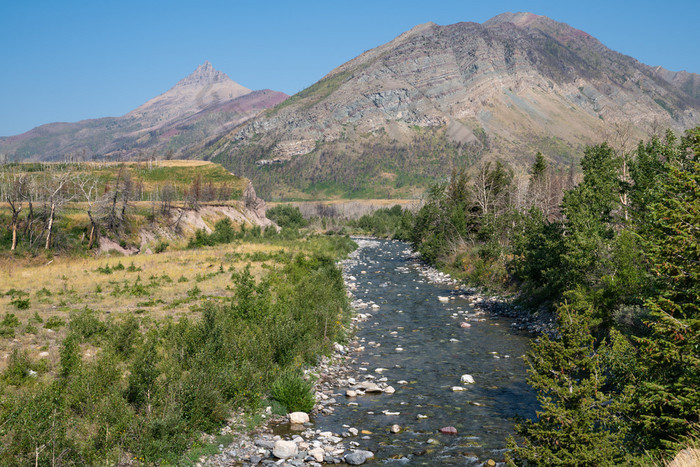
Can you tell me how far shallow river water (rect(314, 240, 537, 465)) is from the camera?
1258 cm

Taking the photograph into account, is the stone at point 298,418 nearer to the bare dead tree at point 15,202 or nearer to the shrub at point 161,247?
the bare dead tree at point 15,202

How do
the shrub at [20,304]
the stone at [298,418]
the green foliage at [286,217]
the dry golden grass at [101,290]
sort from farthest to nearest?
1. the green foliage at [286,217]
2. the shrub at [20,304]
3. the dry golden grass at [101,290]
4. the stone at [298,418]

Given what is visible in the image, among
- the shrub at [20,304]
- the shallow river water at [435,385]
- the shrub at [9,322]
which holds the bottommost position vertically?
the shallow river water at [435,385]

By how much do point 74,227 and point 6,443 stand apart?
209 feet

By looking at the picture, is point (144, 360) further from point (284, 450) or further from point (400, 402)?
point (400, 402)

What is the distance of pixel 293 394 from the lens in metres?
14.5

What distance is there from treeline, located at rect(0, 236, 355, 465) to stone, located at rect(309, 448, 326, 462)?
2.47 metres

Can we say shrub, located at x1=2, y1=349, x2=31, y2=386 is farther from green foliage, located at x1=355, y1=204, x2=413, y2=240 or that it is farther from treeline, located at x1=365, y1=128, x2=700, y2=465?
green foliage, located at x1=355, y1=204, x2=413, y2=240

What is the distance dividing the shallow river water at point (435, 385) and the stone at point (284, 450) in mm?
1982

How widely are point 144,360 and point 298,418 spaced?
481cm

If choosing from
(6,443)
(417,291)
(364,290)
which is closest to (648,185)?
(417,291)

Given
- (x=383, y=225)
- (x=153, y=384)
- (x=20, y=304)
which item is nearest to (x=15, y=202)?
(x=20, y=304)

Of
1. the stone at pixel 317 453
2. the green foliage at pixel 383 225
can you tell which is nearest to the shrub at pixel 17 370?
the stone at pixel 317 453

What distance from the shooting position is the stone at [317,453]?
1152 centimetres
